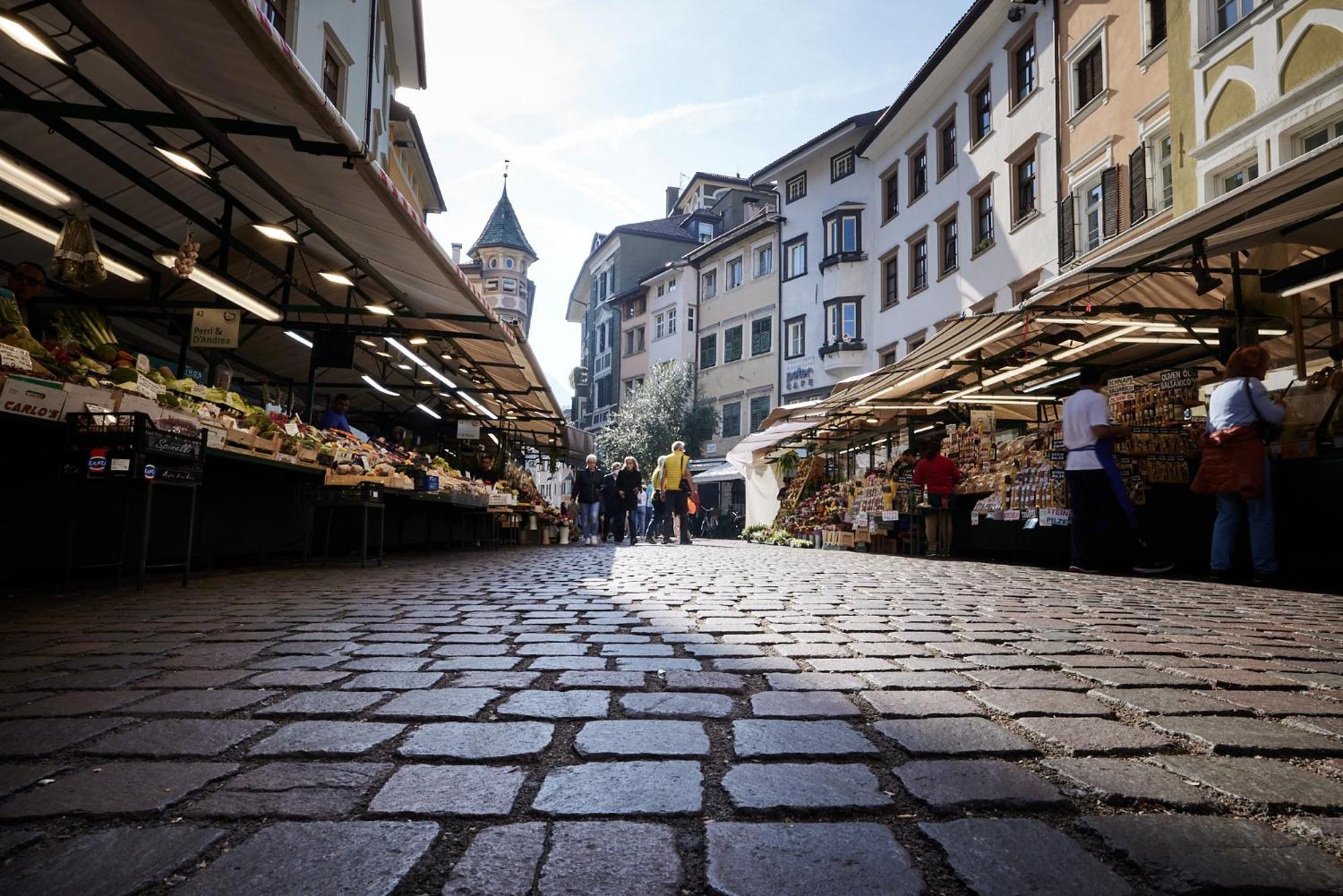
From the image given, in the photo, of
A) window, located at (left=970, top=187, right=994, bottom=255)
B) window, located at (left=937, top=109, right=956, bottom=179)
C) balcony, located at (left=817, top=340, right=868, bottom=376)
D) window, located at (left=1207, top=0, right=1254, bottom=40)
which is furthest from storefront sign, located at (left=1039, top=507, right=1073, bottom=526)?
balcony, located at (left=817, top=340, right=868, bottom=376)

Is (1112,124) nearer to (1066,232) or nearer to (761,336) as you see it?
(1066,232)

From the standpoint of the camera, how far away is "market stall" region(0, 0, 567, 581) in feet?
18.0

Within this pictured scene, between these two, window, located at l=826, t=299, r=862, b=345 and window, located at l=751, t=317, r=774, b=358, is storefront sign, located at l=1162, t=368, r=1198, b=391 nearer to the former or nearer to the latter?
window, located at l=826, t=299, r=862, b=345

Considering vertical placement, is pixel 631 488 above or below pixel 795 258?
below

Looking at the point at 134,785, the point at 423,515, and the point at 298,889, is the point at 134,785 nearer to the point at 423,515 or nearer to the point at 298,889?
the point at 298,889

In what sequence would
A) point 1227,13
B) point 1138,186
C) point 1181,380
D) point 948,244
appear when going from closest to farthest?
point 1181,380
point 1227,13
point 1138,186
point 948,244

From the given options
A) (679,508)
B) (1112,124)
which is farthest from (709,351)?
(1112,124)

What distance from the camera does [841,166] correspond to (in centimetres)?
3262

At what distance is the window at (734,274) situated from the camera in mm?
40969

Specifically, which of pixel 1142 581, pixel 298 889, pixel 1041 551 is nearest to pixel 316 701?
pixel 298 889

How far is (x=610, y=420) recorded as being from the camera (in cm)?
4709

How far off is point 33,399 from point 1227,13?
51.7 feet

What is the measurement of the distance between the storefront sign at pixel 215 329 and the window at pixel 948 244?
18710 millimetres

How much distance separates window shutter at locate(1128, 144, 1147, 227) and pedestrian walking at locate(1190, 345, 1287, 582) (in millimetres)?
9529
